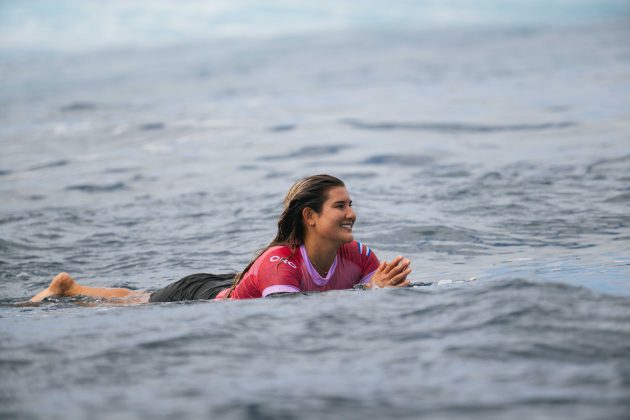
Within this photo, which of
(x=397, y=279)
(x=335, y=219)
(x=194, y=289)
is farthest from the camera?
(x=194, y=289)

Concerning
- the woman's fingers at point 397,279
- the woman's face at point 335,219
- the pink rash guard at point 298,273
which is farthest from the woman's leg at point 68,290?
the woman's fingers at point 397,279

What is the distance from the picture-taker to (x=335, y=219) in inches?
238

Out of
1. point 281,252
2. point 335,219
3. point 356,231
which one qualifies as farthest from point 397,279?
point 356,231

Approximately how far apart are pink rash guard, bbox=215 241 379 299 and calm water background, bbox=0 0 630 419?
24cm

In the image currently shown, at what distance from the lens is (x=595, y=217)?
944 centimetres

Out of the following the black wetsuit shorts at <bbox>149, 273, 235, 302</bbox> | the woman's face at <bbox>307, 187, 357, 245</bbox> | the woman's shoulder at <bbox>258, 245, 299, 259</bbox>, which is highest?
the woman's face at <bbox>307, 187, 357, 245</bbox>

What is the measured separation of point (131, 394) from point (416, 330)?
5.09ft

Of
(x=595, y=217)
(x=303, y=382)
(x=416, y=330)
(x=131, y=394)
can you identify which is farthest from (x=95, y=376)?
(x=595, y=217)

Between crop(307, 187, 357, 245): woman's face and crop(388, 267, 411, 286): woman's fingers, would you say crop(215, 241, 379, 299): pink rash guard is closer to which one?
crop(307, 187, 357, 245): woman's face

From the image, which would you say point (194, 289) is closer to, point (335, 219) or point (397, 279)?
point (335, 219)

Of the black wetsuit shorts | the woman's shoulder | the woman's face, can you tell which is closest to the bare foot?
the black wetsuit shorts

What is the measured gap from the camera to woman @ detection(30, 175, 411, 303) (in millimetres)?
6004

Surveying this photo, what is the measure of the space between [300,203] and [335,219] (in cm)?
29

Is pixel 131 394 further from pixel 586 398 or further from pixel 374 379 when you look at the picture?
pixel 586 398
